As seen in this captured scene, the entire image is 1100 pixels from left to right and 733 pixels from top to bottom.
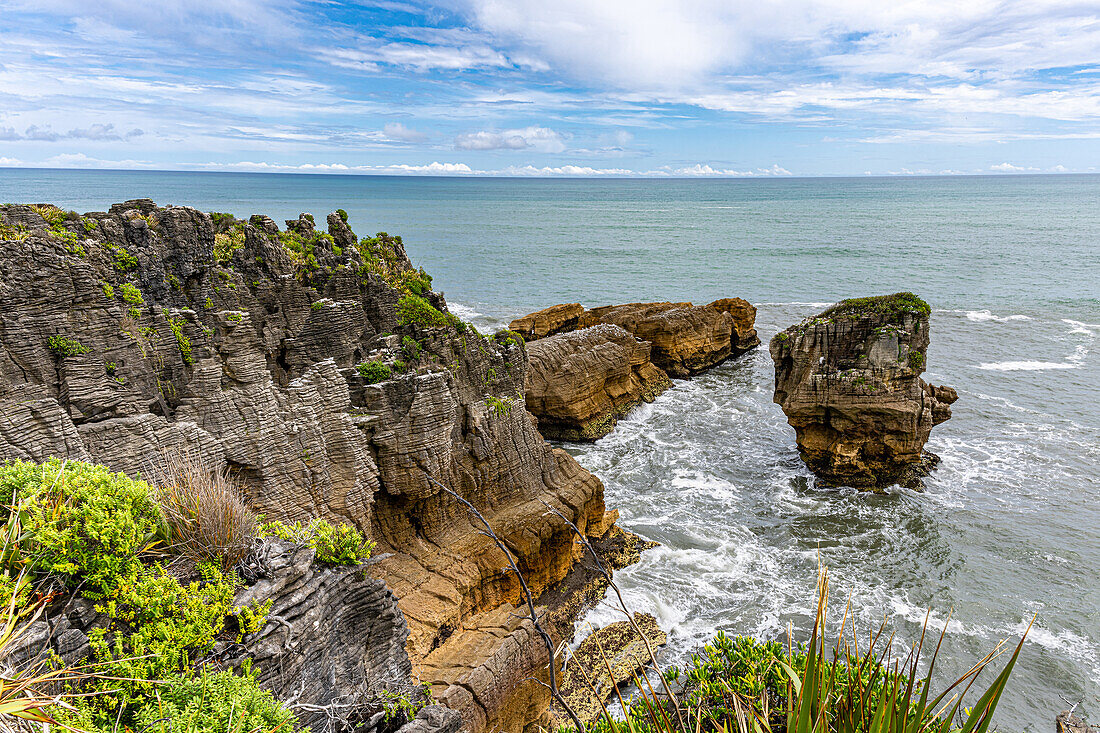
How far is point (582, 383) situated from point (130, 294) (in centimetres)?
1930

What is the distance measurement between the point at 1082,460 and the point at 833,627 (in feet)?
51.4

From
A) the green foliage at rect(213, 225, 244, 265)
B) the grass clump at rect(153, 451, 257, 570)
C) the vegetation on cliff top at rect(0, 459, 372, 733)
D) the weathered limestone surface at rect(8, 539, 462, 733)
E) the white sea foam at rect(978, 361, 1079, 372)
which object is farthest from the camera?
the white sea foam at rect(978, 361, 1079, 372)

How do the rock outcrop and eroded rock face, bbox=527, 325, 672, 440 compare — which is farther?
eroded rock face, bbox=527, 325, 672, 440

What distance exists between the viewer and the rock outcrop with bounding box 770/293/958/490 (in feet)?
69.8

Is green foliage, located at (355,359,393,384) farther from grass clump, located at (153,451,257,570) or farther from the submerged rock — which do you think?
the submerged rock

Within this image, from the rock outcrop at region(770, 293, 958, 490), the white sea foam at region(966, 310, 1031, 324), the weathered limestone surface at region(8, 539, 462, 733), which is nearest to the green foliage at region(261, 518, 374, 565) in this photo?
the weathered limestone surface at region(8, 539, 462, 733)

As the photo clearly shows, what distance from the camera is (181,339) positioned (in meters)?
11.0

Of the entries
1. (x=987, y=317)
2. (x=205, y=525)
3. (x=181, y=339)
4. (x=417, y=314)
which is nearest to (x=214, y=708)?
(x=205, y=525)

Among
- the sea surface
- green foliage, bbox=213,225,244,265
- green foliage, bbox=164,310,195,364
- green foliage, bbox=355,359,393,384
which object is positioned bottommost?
the sea surface

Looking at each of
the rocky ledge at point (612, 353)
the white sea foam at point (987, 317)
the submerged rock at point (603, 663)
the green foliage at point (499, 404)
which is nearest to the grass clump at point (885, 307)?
the rocky ledge at point (612, 353)

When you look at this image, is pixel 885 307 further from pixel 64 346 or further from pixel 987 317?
pixel 987 317

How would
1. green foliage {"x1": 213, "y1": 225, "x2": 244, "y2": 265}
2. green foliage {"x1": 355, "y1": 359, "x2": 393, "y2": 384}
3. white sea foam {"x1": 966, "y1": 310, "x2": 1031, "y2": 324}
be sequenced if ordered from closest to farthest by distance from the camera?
green foliage {"x1": 213, "y1": 225, "x2": 244, "y2": 265} → green foliage {"x1": 355, "y1": 359, "x2": 393, "y2": 384} → white sea foam {"x1": 966, "y1": 310, "x2": 1031, "y2": 324}

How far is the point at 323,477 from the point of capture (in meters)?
11.4

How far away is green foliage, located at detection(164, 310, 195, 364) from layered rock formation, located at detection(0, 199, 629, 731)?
31 millimetres
